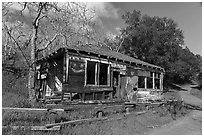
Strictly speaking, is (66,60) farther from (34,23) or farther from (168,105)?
(168,105)

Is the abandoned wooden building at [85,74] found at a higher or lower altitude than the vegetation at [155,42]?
lower

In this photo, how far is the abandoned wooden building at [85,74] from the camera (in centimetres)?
1304

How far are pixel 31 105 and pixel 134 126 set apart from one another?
612cm

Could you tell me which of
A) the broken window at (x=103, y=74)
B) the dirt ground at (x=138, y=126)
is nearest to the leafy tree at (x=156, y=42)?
the broken window at (x=103, y=74)

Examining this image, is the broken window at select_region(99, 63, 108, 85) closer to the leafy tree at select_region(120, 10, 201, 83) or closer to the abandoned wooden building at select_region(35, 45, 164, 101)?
the abandoned wooden building at select_region(35, 45, 164, 101)

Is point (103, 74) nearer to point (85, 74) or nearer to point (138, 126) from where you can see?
point (85, 74)

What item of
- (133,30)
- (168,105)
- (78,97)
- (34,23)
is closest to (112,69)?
(78,97)

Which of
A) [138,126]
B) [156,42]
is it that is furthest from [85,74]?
[156,42]

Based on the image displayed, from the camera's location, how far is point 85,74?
45.3 feet

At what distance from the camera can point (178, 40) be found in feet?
122

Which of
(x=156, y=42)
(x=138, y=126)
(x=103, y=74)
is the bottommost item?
(x=138, y=126)

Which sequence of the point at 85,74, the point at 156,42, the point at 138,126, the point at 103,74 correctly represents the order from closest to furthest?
the point at 138,126
the point at 85,74
the point at 103,74
the point at 156,42

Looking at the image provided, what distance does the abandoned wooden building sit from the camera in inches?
513

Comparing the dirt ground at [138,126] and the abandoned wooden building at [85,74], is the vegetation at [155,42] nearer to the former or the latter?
the abandoned wooden building at [85,74]
